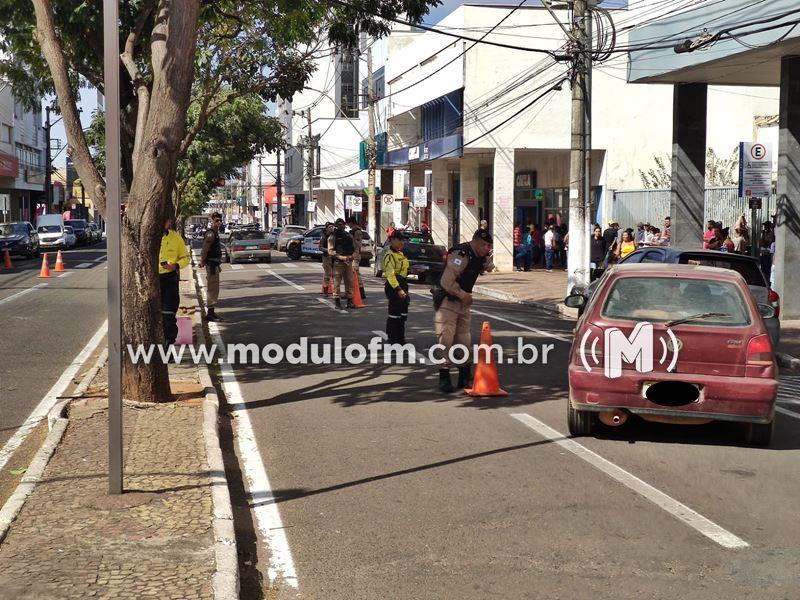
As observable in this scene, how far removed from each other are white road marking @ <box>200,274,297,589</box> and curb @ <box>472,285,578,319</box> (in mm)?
11555

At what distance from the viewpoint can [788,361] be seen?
13.6 meters

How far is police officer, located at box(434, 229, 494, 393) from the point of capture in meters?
10.6

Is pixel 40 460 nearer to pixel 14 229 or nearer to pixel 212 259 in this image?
pixel 212 259

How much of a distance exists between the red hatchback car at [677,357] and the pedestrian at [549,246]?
25584mm

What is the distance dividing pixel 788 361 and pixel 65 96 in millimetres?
10021

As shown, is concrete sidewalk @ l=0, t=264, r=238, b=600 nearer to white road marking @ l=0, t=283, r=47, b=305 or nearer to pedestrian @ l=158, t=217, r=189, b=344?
pedestrian @ l=158, t=217, r=189, b=344

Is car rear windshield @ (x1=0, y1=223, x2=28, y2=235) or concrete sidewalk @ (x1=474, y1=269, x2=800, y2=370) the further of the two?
car rear windshield @ (x1=0, y1=223, x2=28, y2=235)

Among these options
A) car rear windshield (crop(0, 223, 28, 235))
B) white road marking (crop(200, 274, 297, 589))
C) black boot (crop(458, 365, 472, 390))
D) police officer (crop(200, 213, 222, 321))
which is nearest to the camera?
white road marking (crop(200, 274, 297, 589))

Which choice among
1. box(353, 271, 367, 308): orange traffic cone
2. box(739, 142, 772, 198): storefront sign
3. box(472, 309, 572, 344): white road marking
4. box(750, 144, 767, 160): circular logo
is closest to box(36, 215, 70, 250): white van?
box(353, 271, 367, 308): orange traffic cone

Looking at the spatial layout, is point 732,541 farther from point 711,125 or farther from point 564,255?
point 711,125

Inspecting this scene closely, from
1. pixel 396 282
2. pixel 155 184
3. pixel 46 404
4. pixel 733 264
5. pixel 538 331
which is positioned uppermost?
pixel 155 184

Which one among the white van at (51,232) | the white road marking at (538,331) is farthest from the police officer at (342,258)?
the white van at (51,232)

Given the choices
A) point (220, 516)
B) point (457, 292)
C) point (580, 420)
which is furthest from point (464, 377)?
point (220, 516)

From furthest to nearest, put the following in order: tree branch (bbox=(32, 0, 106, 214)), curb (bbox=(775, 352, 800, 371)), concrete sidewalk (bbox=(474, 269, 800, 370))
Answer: concrete sidewalk (bbox=(474, 269, 800, 370)), curb (bbox=(775, 352, 800, 371)), tree branch (bbox=(32, 0, 106, 214))
